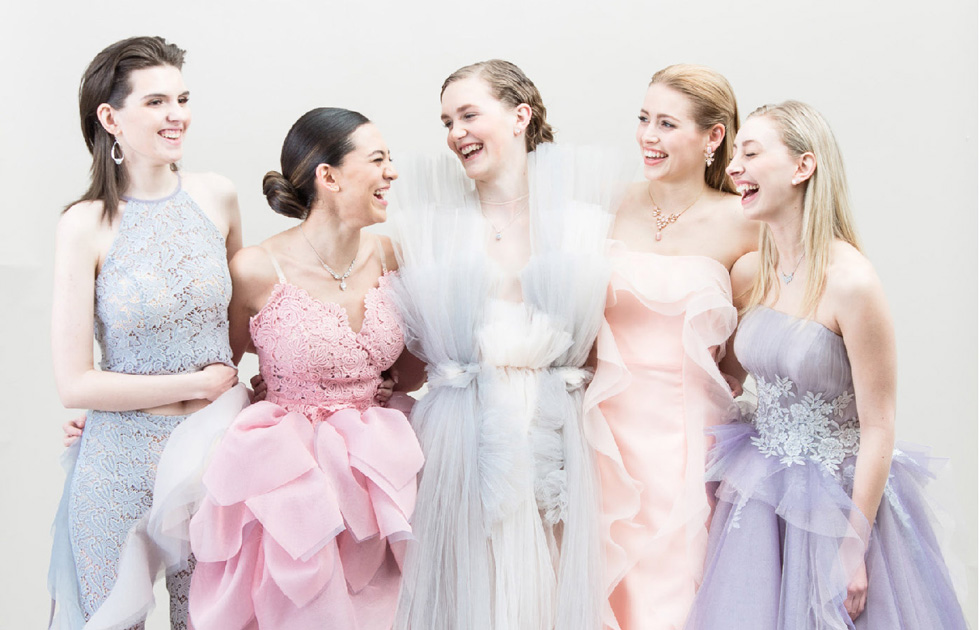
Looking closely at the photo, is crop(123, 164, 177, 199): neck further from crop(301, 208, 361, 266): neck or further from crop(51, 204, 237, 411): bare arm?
crop(301, 208, 361, 266): neck

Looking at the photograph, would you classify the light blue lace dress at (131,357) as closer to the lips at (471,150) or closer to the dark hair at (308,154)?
the dark hair at (308,154)

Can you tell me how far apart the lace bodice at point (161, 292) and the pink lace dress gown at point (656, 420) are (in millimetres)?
995

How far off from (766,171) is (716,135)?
0.39 meters

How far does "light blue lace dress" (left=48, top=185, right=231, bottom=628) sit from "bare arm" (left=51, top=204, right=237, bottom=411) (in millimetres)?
40

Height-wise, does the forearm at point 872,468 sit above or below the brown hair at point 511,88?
below

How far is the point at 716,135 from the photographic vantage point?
2727mm

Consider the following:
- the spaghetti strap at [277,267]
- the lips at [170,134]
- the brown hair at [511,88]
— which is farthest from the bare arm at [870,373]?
the lips at [170,134]

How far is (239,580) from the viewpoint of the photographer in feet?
7.57

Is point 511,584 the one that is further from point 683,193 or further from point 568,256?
point 683,193

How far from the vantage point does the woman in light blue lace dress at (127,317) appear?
2.38m

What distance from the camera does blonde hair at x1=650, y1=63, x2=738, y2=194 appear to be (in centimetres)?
268

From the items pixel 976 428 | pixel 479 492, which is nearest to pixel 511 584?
pixel 479 492
